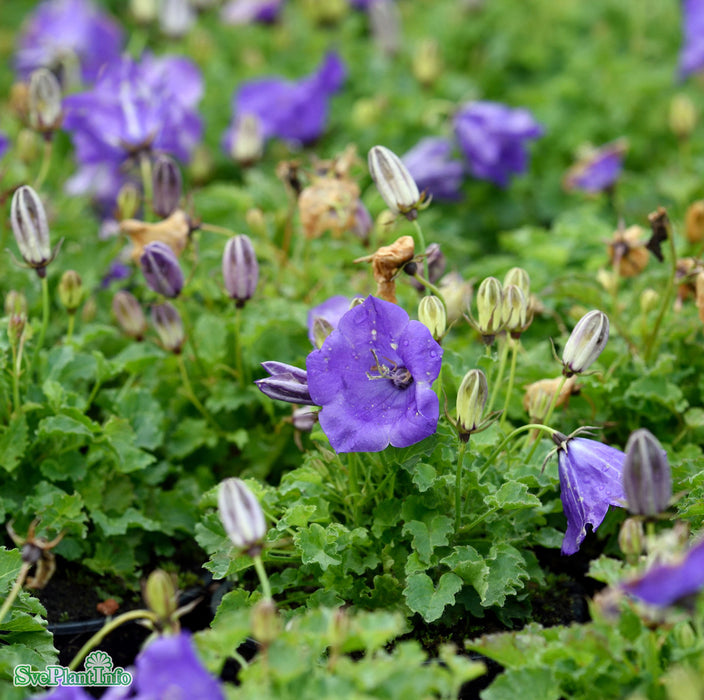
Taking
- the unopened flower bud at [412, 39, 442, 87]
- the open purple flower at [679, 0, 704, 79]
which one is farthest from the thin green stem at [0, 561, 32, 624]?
the open purple flower at [679, 0, 704, 79]

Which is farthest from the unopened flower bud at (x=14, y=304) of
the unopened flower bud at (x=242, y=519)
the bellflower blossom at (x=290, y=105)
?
the bellflower blossom at (x=290, y=105)

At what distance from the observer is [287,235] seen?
123 inches

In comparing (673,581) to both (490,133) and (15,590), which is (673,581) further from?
(490,133)

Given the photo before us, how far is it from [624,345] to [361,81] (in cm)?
245

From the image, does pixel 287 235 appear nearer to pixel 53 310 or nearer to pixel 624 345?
pixel 53 310

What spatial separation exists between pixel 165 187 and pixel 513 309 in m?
1.15

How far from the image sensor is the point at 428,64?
14.0ft

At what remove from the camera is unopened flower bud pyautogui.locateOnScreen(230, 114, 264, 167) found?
3535 mm

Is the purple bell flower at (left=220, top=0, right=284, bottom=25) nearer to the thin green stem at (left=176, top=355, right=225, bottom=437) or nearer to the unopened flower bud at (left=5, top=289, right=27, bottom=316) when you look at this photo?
the thin green stem at (left=176, top=355, right=225, bottom=437)

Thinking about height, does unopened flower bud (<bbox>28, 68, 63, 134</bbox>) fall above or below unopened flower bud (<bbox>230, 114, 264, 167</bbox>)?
above

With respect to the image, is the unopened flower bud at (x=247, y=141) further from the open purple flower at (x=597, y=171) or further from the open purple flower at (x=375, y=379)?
the open purple flower at (x=375, y=379)

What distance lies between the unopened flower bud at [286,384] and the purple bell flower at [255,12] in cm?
353

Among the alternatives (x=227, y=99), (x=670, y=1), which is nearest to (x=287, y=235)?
(x=227, y=99)

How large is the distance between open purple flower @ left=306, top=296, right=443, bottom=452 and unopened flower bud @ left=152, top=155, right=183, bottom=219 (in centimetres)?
102
